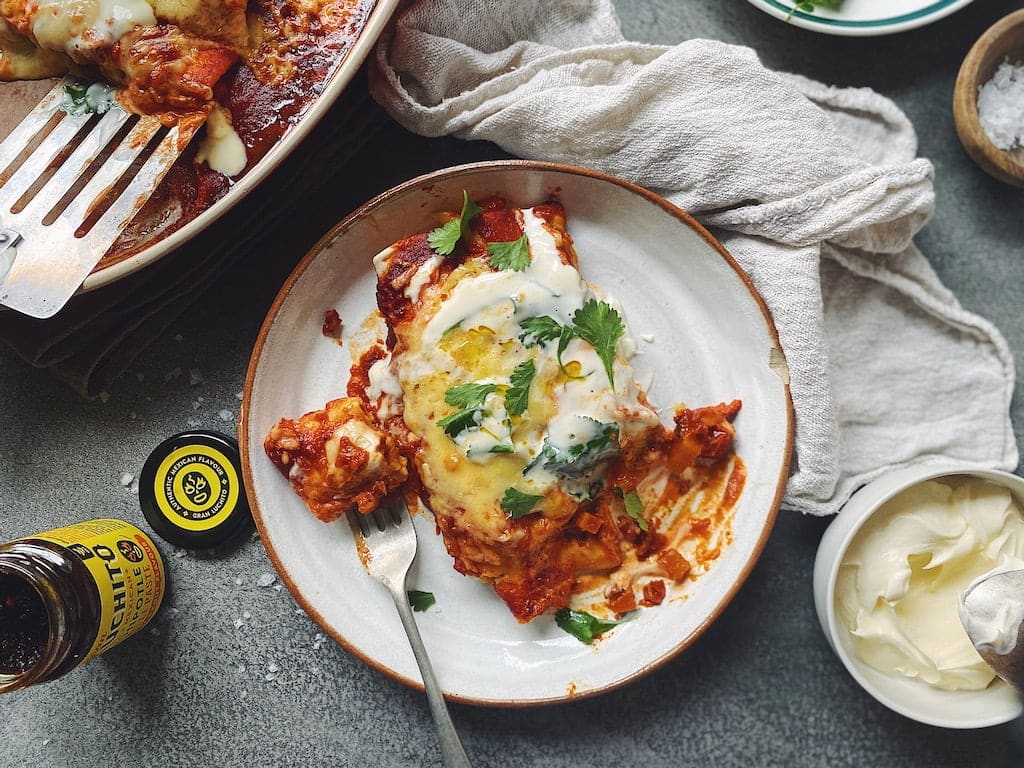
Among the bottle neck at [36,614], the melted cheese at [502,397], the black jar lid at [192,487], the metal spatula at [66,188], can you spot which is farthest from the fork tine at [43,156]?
the melted cheese at [502,397]

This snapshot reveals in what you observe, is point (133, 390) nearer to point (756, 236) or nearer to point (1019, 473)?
point (756, 236)

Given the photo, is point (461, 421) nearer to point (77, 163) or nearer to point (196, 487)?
point (196, 487)

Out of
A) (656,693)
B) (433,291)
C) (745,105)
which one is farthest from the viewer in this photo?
(656,693)

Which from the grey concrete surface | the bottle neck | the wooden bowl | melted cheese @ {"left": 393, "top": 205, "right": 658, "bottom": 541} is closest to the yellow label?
the grey concrete surface

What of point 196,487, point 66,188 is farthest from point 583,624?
point 66,188

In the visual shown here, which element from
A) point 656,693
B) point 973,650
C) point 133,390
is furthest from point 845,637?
point 133,390

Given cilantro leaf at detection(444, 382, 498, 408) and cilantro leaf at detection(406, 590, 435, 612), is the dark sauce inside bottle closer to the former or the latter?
cilantro leaf at detection(406, 590, 435, 612)

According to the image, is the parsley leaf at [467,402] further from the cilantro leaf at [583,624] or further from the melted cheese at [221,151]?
the melted cheese at [221,151]

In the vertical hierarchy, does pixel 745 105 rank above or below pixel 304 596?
above
